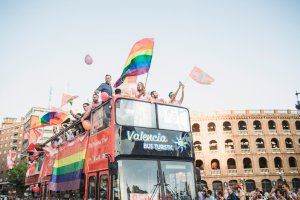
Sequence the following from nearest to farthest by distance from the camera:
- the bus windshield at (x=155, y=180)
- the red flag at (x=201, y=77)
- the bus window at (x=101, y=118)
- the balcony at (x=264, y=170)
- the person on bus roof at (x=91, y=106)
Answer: the bus windshield at (x=155, y=180), the bus window at (x=101, y=118), the person on bus roof at (x=91, y=106), the red flag at (x=201, y=77), the balcony at (x=264, y=170)

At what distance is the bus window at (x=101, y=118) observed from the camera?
7.05 meters

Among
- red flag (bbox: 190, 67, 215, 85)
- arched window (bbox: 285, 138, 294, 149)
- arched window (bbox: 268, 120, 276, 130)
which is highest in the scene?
arched window (bbox: 268, 120, 276, 130)

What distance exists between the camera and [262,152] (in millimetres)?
44250

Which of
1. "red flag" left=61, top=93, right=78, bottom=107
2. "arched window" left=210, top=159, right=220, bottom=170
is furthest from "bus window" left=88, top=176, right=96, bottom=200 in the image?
"arched window" left=210, top=159, right=220, bottom=170

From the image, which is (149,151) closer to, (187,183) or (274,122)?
(187,183)

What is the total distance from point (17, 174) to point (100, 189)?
45.2 metres

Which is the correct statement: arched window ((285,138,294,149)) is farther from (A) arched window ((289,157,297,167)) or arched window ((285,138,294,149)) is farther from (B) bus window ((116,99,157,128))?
(B) bus window ((116,99,157,128))

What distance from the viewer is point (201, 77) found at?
29.3ft

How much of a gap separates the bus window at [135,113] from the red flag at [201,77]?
2.26 metres

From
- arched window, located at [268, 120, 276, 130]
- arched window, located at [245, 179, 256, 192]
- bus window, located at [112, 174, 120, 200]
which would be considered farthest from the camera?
arched window, located at [268, 120, 276, 130]

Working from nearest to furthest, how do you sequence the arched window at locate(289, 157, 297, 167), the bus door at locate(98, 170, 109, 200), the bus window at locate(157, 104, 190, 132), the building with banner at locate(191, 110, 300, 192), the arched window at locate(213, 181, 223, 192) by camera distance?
the bus door at locate(98, 170, 109, 200), the bus window at locate(157, 104, 190, 132), the arched window at locate(213, 181, 223, 192), the building with banner at locate(191, 110, 300, 192), the arched window at locate(289, 157, 297, 167)

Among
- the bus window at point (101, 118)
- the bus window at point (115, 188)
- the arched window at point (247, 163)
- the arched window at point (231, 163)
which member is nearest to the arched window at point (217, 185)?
the arched window at point (231, 163)

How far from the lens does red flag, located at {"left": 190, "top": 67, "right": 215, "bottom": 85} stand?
891 centimetres

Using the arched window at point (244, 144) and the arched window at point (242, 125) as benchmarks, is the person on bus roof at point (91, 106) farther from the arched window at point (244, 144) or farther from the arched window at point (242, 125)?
the arched window at point (242, 125)
